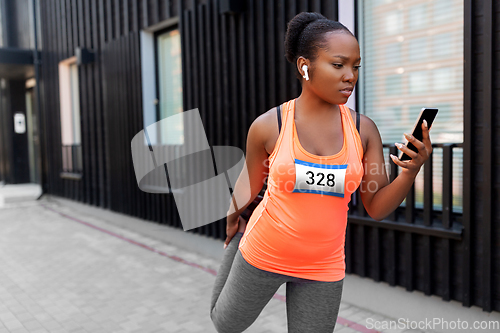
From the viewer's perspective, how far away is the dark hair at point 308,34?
1788 mm

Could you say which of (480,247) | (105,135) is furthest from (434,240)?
(105,135)

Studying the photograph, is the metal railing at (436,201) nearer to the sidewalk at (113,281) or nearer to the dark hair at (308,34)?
the sidewalk at (113,281)

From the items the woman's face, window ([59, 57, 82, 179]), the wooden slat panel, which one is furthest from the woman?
window ([59, 57, 82, 179])

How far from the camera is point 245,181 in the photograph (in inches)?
82.0

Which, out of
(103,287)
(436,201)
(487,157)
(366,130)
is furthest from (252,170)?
(103,287)

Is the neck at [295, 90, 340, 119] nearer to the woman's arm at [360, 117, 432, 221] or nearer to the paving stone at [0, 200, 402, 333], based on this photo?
the woman's arm at [360, 117, 432, 221]

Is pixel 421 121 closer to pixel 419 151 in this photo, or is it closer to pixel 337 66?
pixel 419 151

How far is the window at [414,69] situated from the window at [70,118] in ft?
26.0

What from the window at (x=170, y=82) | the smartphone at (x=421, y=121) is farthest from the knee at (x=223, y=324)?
the window at (x=170, y=82)

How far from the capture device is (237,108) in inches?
224

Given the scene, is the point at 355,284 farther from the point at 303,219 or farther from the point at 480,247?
the point at 303,219

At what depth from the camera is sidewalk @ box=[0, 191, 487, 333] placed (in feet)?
13.0

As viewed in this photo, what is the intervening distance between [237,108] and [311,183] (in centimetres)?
399

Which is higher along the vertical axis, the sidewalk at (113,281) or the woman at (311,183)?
the woman at (311,183)
